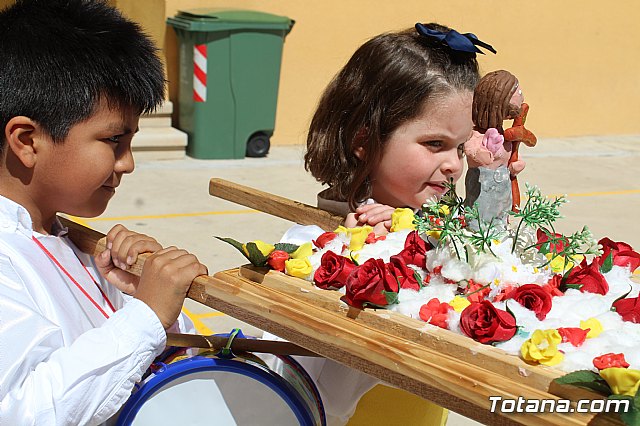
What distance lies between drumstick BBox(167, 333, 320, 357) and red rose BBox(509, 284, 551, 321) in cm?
54

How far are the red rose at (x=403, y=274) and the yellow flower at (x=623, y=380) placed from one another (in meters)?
0.51

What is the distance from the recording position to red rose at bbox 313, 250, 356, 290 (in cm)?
178

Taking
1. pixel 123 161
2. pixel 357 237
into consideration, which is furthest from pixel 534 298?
pixel 123 161

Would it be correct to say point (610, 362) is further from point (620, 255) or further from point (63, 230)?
point (63, 230)

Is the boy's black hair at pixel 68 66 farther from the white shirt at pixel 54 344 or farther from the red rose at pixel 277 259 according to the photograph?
the red rose at pixel 277 259

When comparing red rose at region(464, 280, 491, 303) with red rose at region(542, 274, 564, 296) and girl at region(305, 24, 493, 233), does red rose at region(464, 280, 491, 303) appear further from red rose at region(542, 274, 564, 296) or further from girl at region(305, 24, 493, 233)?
girl at region(305, 24, 493, 233)

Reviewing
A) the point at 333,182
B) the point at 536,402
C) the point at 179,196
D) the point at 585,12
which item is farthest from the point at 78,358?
the point at 585,12

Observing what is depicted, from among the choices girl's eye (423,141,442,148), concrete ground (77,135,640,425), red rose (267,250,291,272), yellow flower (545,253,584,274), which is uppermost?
girl's eye (423,141,442,148)

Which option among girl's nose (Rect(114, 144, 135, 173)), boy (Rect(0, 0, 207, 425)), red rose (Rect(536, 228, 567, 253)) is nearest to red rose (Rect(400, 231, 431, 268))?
red rose (Rect(536, 228, 567, 253))

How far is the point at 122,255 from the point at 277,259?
0.40m

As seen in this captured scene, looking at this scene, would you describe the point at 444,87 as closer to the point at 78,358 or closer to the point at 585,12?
the point at 78,358

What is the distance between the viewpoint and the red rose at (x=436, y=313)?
162 centimetres

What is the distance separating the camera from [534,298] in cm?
164

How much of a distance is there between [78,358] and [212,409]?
34 cm
